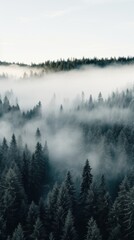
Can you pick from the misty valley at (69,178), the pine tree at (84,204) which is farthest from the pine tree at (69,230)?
the pine tree at (84,204)

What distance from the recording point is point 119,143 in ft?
429

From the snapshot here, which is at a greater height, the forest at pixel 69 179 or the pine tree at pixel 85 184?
the pine tree at pixel 85 184

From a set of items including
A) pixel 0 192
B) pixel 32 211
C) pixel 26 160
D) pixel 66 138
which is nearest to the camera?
pixel 32 211

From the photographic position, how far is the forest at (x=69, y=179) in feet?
237

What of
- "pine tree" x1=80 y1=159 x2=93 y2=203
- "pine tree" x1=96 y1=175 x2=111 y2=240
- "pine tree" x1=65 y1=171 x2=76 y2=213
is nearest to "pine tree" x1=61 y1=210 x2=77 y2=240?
"pine tree" x1=96 y1=175 x2=111 y2=240

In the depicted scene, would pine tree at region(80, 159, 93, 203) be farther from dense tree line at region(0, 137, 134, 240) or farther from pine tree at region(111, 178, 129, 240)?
pine tree at region(111, 178, 129, 240)

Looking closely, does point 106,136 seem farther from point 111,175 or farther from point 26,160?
point 26,160

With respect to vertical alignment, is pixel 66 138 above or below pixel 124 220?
below

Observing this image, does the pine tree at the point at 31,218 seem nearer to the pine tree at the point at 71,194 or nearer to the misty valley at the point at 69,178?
the misty valley at the point at 69,178

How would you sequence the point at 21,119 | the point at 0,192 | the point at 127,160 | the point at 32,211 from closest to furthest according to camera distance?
the point at 32,211, the point at 0,192, the point at 127,160, the point at 21,119

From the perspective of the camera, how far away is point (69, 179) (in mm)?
84625

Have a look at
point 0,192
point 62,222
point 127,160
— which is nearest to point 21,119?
point 127,160

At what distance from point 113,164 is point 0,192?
3957 centimetres

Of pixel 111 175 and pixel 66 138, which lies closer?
pixel 111 175
